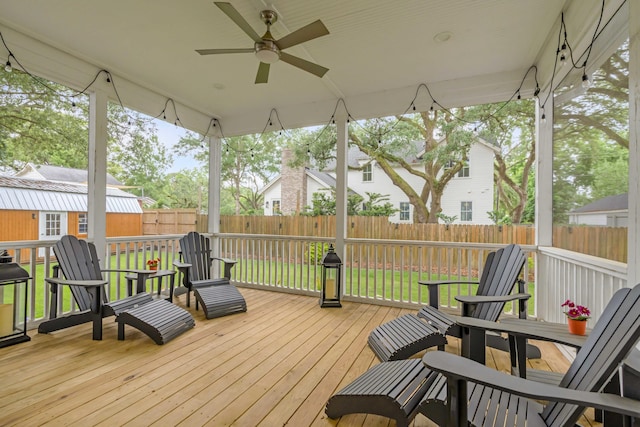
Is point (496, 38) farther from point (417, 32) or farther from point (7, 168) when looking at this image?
point (7, 168)

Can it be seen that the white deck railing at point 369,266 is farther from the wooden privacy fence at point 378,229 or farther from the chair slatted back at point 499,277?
the chair slatted back at point 499,277

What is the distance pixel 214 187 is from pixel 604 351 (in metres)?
5.55

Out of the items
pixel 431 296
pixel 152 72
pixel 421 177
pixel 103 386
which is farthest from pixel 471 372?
pixel 152 72

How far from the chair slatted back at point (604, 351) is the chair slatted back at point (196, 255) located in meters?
3.97

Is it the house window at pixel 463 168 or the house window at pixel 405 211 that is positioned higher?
the house window at pixel 463 168

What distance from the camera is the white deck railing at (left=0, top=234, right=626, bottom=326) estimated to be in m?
2.79

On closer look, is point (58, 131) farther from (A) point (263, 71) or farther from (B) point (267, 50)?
(B) point (267, 50)

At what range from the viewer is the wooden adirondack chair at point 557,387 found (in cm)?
99

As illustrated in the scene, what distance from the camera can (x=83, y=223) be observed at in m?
3.84

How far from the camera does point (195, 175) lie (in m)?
5.57

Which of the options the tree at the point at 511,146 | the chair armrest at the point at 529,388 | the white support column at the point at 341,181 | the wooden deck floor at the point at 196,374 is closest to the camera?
the chair armrest at the point at 529,388

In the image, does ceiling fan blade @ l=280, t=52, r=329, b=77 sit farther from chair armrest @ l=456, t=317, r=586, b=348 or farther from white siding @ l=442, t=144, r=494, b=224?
white siding @ l=442, t=144, r=494, b=224

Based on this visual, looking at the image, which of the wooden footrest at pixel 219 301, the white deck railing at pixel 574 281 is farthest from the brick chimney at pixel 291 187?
the white deck railing at pixel 574 281

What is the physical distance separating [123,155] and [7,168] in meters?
1.29
